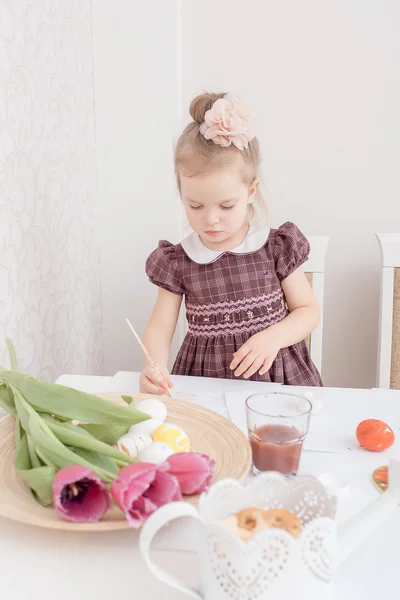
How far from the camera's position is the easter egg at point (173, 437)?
2.43ft

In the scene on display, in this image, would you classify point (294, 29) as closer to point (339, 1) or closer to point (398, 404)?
point (339, 1)

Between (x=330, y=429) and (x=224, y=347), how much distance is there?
17.3 inches

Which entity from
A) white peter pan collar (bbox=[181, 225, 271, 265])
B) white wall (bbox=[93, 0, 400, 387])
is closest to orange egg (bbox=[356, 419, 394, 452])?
white peter pan collar (bbox=[181, 225, 271, 265])

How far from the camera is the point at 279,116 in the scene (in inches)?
67.9

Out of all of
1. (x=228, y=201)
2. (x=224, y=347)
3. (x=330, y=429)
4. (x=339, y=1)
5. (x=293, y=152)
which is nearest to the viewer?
(x=330, y=429)

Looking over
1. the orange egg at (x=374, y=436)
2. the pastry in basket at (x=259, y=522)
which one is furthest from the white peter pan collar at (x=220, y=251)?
the pastry in basket at (x=259, y=522)

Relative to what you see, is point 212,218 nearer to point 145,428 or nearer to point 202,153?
point 202,153

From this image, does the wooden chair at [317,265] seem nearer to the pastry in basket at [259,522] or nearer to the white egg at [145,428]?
the white egg at [145,428]

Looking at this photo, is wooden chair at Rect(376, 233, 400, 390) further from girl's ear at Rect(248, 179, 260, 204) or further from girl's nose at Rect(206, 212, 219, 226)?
girl's nose at Rect(206, 212, 219, 226)

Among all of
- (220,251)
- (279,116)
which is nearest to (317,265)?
(220,251)

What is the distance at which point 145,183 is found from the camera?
5.74 ft

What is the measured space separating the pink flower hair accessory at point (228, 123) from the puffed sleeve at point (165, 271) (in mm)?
297

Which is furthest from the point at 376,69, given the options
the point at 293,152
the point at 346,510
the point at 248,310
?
the point at 346,510

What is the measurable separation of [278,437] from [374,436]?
170 mm
